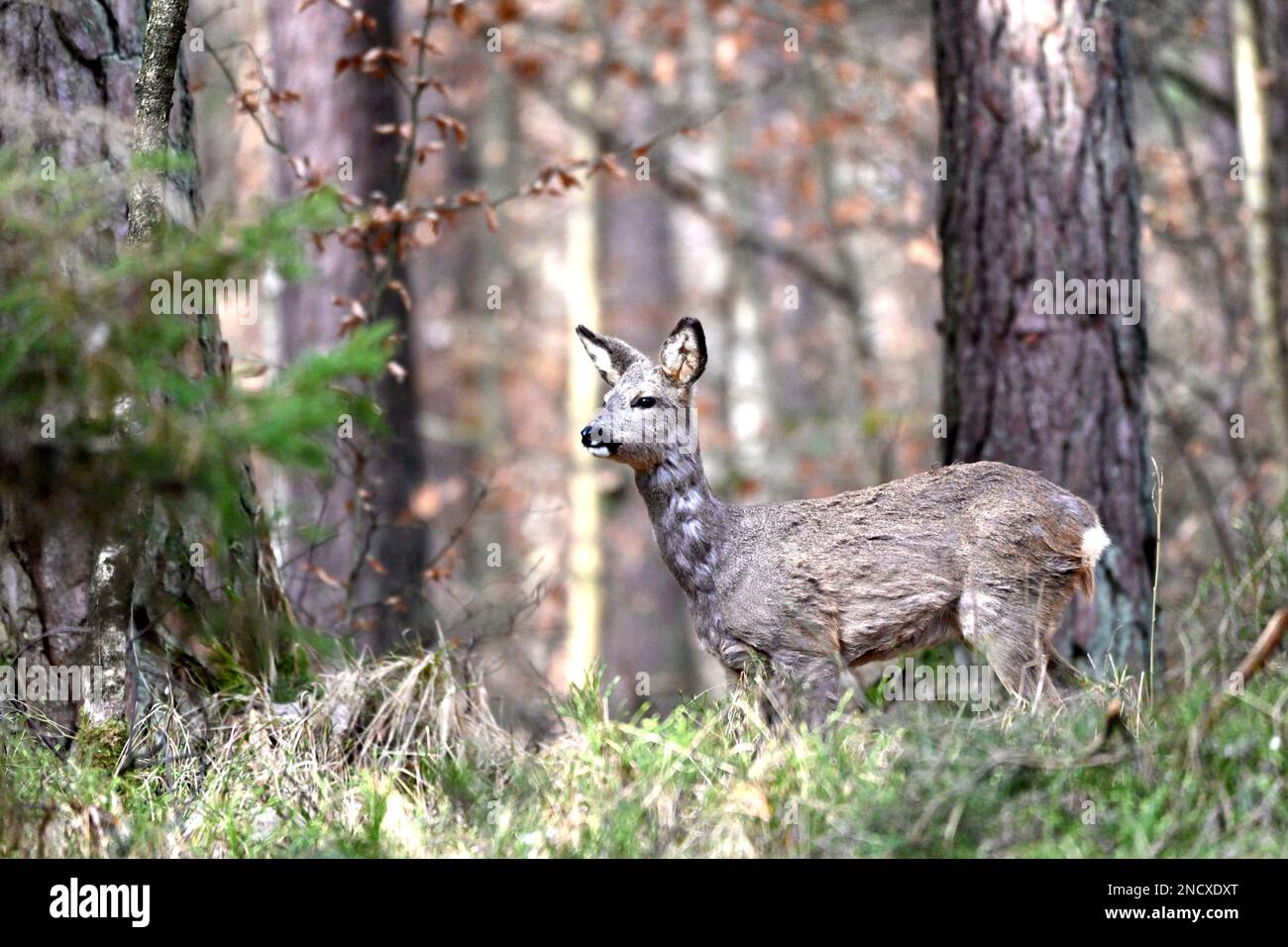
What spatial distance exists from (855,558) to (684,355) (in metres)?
1.26

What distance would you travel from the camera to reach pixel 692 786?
212 inches

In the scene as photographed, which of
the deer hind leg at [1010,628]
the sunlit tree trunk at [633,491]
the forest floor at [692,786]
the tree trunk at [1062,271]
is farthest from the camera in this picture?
the sunlit tree trunk at [633,491]

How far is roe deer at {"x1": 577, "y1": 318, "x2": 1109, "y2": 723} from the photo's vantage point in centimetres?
676

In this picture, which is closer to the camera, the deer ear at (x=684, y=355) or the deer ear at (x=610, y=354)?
the deer ear at (x=684, y=355)

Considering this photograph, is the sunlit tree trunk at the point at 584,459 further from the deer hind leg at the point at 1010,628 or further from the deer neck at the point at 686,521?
the deer hind leg at the point at 1010,628

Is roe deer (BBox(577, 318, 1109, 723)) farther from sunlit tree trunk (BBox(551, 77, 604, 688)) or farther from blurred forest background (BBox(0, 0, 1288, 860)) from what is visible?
sunlit tree trunk (BBox(551, 77, 604, 688))

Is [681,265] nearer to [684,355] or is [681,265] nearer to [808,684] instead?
[684,355]

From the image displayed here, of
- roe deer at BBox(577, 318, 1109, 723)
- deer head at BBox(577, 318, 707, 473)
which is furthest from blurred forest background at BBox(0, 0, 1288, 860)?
deer head at BBox(577, 318, 707, 473)

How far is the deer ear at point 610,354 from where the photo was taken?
7.44m

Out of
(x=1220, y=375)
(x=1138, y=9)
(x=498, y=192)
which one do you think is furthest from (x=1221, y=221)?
(x=498, y=192)

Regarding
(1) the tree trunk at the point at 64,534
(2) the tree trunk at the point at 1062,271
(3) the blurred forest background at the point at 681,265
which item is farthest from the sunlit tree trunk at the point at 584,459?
(1) the tree trunk at the point at 64,534

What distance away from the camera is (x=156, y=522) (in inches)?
250

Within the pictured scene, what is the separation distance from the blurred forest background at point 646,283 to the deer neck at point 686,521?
2.16 feet

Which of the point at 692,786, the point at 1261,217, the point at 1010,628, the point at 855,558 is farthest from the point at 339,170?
the point at 1261,217
